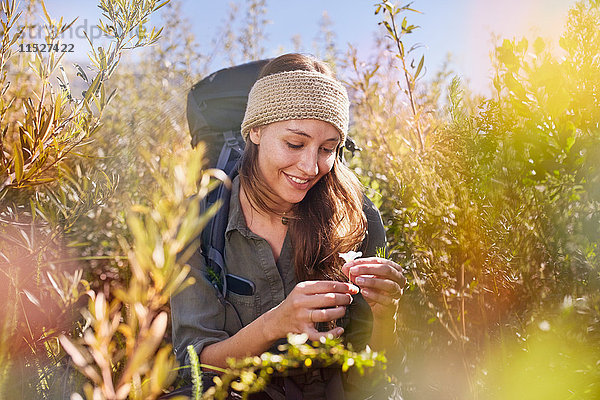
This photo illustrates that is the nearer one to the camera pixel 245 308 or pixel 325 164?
pixel 325 164

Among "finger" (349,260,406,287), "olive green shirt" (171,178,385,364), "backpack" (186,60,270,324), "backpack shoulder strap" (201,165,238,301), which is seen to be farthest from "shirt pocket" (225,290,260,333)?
"finger" (349,260,406,287)

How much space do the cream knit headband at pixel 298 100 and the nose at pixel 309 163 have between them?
0.50 ft

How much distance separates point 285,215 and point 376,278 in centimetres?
77

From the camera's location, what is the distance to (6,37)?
37.9 inches

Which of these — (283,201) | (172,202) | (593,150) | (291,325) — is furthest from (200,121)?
(172,202)

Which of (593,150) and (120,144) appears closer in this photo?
(593,150)

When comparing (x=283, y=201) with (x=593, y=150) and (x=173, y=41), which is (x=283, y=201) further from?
(x=173, y=41)

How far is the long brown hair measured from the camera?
221 centimetres

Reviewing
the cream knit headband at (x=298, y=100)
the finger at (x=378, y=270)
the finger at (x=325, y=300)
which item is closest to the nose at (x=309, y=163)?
the cream knit headband at (x=298, y=100)

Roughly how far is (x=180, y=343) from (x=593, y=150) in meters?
1.68

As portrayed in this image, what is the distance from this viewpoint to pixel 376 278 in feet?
5.40

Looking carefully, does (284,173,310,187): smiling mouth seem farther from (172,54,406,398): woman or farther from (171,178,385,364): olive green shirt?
(171,178,385,364): olive green shirt

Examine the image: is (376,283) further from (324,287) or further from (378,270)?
(324,287)

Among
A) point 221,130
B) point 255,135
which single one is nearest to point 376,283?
point 255,135
